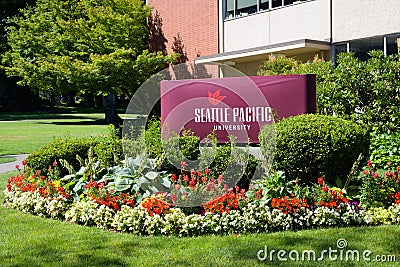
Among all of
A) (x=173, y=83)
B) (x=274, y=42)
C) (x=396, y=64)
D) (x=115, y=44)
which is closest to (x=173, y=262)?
(x=173, y=83)

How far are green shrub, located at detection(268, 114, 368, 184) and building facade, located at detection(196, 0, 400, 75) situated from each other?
8364 millimetres

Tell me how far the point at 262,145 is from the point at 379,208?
1916 millimetres

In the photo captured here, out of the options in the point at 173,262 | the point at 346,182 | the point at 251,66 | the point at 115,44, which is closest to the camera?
the point at 173,262

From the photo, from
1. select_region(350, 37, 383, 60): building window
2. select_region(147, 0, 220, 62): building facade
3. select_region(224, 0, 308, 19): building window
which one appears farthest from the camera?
select_region(147, 0, 220, 62): building facade

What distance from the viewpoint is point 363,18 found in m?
15.7

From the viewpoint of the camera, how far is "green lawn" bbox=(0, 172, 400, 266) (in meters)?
5.14

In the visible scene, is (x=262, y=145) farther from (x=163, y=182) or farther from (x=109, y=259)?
(x=109, y=259)

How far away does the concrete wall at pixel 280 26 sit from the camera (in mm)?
17156

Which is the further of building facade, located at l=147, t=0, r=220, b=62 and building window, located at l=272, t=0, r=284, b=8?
building facade, located at l=147, t=0, r=220, b=62

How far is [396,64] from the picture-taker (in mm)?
10508

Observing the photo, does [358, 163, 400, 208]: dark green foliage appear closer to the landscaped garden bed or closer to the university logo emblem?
the landscaped garden bed

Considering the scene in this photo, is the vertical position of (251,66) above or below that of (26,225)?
above

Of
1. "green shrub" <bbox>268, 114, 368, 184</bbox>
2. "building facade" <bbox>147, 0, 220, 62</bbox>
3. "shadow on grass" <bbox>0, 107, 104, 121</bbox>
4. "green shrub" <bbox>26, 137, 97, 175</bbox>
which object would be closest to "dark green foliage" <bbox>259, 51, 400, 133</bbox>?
"green shrub" <bbox>268, 114, 368, 184</bbox>

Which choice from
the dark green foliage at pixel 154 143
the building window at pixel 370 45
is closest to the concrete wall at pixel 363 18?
the building window at pixel 370 45
